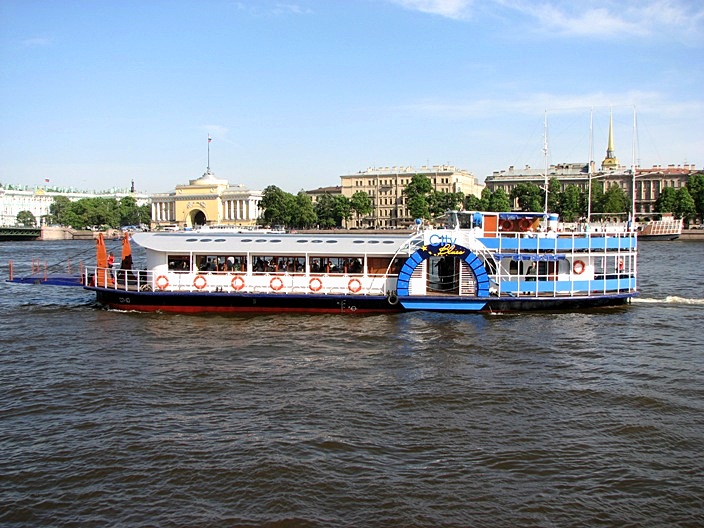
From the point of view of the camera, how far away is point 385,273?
34.8 meters

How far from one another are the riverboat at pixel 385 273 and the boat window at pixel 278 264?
0.05 m

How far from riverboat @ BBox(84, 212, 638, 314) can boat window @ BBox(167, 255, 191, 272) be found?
5cm

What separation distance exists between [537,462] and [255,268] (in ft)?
72.0

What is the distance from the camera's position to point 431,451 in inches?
655

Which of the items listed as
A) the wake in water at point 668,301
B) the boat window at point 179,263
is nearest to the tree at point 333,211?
the wake in water at point 668,301

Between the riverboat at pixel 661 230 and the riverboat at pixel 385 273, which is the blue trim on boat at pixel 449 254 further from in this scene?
the riverboat at pixel 661 230

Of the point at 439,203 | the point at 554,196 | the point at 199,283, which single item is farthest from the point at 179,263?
the point at 439,203

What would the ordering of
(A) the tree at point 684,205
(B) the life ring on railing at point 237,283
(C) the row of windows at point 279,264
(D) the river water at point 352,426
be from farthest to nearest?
(A) the tree at point 684,205, (C) the row of windows at point 279,264, (B) the life ring on railing at point 237,283, (D) the river water at point 352,426

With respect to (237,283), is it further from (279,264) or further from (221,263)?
(279,264)

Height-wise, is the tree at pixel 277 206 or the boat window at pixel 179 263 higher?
the tree at pixel 277 206

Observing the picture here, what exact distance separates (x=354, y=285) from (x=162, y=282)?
9591mm

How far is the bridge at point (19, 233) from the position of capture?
15688cm

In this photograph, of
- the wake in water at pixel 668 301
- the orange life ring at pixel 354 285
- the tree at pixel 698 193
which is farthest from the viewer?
the tree at pixel 698 193

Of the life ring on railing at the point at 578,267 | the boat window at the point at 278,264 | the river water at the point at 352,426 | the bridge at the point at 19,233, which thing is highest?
the bridge at the point at 19,233
